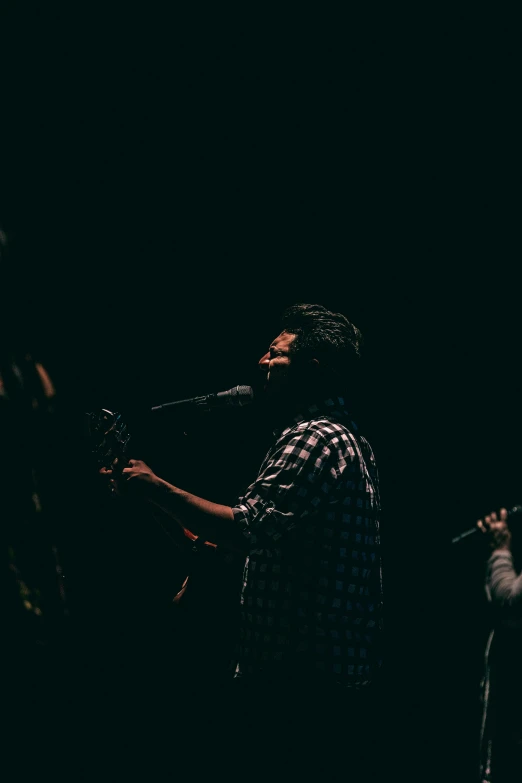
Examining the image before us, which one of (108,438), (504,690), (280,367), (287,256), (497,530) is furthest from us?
(287,256)

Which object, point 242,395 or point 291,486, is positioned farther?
point 242,395

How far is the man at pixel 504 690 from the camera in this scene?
2.23m

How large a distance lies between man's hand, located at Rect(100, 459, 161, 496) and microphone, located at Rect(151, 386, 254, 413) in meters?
0.30

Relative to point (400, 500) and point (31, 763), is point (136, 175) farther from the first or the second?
point (31, 763)

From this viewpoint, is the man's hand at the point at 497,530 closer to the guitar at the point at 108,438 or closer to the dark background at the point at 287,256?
the dark background at the point at 287,256

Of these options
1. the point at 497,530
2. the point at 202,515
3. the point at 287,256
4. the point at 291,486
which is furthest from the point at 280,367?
the point at 497,530

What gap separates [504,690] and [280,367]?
1311mm

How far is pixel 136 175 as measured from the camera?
8.71 feet

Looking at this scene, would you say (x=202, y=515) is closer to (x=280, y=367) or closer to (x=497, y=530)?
(x=280, y=367)

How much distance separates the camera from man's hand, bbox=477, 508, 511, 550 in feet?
8.65

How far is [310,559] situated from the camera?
1976mm

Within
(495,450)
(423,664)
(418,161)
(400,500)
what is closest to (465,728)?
(423,664)

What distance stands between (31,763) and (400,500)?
7.19 feet

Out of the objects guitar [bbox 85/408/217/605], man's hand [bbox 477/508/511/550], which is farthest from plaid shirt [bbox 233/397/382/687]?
man's hand [bbox 477/508/511/550]
